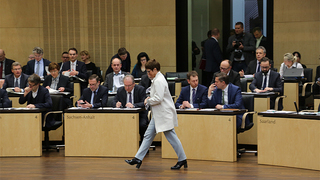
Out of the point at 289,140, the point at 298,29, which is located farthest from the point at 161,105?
the point at 298,29

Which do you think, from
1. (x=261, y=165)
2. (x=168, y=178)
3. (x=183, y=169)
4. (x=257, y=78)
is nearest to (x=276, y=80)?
(x=257, y=78)

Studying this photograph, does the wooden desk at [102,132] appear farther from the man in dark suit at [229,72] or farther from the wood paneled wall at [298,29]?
the wood paneled wall at [298,29]

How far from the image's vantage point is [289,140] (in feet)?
18.5

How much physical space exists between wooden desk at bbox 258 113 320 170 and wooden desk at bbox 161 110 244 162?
0.40 m

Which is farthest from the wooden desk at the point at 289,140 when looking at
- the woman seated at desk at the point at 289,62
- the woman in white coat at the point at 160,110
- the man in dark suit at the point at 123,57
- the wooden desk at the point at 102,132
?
the man in dark suit at the point at 123,57

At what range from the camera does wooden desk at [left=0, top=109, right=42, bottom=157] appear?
6.75 metres

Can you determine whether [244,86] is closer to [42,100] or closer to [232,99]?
[232,99]

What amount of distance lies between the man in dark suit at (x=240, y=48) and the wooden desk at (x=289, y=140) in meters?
3.96

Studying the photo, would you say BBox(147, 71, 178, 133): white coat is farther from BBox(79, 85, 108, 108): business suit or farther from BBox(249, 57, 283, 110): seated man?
BBox(249, 57, 283, 110): seated man

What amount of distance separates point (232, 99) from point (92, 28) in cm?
580

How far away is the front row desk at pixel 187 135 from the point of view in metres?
5.56

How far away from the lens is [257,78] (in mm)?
8109

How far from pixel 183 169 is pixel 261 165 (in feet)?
3.46

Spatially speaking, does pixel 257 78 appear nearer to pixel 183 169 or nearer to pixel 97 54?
pixel 183 169
